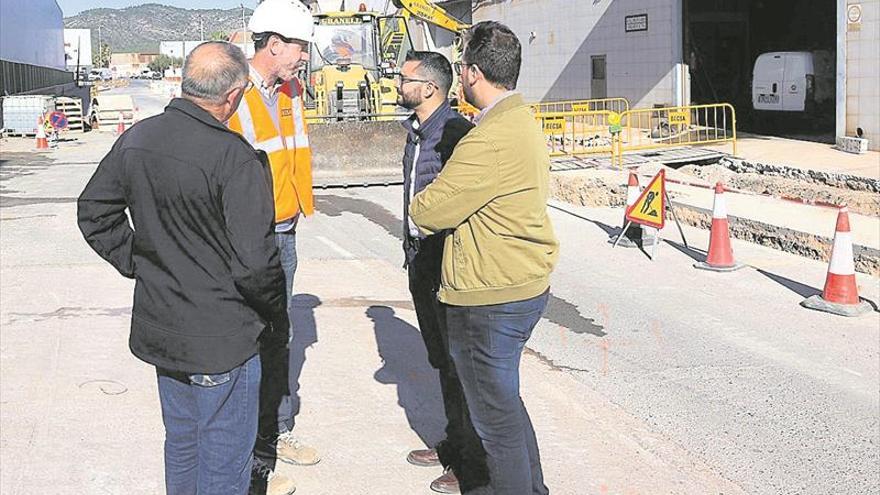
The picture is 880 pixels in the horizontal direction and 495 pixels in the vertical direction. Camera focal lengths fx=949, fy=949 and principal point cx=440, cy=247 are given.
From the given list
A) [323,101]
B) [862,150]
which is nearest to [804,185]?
[862,150]

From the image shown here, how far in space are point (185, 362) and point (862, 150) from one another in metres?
17.4

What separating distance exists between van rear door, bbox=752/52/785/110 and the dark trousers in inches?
771

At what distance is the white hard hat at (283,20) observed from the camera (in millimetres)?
4227

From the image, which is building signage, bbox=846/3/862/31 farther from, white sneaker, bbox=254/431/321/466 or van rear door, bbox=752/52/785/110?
white sneaker, bbox=254/431/321/466

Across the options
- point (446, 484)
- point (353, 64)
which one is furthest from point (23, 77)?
point (446, 484)

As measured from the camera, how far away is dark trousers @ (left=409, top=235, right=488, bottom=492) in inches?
181

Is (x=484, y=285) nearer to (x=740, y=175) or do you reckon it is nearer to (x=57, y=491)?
(x=57, y=491)

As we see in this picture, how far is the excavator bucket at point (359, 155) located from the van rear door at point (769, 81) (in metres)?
10.5

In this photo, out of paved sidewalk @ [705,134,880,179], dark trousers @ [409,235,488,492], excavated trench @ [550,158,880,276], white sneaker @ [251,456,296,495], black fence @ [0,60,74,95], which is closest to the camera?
white sneaker @ [251,456,296,495]

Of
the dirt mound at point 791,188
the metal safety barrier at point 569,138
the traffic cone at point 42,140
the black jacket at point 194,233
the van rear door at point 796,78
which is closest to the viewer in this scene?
the black jacket at point 194,233

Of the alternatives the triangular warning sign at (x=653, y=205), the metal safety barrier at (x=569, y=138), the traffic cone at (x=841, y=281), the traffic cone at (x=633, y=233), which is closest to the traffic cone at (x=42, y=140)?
the metal safety barrier at (x=569, y=138)

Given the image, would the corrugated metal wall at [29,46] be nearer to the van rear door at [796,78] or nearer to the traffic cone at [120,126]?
the traffic cone at [120,126]

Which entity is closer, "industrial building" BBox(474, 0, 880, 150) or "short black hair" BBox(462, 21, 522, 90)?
"short black hair" BBox(462, 21, 522, 90)

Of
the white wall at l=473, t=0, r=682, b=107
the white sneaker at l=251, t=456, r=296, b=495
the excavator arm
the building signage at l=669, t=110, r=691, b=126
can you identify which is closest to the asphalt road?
the white sneaker at l=251, t=456, r=296, b=495
